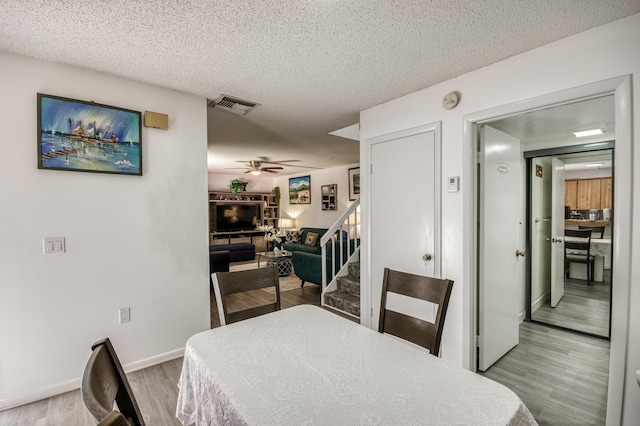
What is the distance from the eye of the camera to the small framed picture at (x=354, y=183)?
677 cm

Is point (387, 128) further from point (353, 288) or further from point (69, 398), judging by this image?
point (69, 398)

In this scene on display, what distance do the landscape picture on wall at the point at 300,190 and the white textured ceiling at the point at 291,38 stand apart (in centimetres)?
551

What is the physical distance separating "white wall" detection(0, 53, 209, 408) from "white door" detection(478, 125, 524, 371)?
94.8 inches

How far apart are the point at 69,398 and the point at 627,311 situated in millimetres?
3518

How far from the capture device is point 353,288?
158 inches

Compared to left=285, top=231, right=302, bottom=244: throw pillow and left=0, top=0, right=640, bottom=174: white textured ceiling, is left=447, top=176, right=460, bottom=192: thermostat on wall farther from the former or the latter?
left=285, top=231, right=302, bottom=244: throw pillow

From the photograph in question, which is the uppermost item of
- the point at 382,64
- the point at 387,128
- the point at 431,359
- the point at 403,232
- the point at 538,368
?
the point at 382,64

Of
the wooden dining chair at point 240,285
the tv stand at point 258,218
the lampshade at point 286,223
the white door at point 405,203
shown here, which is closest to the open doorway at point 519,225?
the white door at point 405,203

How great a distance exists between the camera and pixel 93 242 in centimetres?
223

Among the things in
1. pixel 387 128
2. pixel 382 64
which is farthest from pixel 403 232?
pixel 382 64

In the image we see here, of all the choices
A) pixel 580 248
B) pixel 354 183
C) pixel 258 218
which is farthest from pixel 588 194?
pixel 258 218

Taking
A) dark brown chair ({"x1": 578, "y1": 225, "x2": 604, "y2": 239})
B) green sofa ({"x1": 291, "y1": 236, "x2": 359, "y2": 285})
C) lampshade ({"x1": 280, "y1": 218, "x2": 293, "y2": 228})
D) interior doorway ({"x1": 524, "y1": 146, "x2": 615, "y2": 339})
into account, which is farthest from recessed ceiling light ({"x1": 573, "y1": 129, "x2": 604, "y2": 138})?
lampshade ({"x1": 280, "y1": 218, "x2": 293, "y2": 228})

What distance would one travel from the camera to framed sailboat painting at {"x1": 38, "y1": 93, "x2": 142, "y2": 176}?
2043 mm

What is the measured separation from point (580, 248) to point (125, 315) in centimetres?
598
